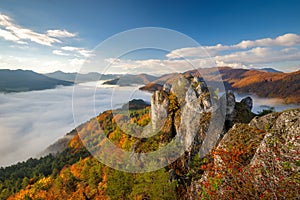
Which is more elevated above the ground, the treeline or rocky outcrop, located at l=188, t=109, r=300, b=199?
rocky outcrop, located at l=188, t=109, r=300, b=199

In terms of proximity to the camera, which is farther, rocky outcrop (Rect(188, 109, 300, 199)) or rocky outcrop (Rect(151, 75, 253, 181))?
rocky outcrop (Rect(151, 75, 253, 181))

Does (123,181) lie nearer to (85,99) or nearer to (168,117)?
(168,117)

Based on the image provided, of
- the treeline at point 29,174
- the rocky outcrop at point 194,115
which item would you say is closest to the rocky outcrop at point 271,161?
the rocky outcrop at point 194,115

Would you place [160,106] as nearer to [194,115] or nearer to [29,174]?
[194,115]

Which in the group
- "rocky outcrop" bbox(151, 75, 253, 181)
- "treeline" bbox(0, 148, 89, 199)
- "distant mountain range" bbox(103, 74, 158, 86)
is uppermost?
"distant mountain range" bbox(103, 74, 158, 86)

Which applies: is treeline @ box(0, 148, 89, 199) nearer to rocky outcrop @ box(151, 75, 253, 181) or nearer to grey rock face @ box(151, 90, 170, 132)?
grey rock face @ box(151, 90, 170, 132)

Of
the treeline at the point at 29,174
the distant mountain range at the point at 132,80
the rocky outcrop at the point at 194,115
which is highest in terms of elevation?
the distant mountain range at the point at 132,80

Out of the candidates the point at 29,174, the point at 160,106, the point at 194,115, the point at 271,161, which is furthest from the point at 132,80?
the point at 29,174

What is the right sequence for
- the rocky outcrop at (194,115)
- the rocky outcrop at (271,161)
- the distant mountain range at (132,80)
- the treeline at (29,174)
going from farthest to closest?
1. the treeline at (29,174)
2. the rocky outcrop at (194,115)
3. the distant mountain range at (132,80)
4. the rocky outcrop at (271,161)

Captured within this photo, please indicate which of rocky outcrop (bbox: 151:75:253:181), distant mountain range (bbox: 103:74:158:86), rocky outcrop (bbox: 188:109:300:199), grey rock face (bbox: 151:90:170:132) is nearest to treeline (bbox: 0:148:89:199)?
grey rock face (bbox: 151:90:170:132)

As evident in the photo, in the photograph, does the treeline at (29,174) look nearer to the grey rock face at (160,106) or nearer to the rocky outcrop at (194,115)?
the grey rock face at (160,106)

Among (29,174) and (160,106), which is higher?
(160,106)

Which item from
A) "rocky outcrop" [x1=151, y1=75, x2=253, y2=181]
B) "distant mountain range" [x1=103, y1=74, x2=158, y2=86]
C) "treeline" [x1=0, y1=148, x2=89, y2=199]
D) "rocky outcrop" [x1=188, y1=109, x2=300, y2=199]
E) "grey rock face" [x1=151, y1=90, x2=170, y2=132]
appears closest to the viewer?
"rocky outcrop" [x1=188, y1=109, x2=300, y2=199]

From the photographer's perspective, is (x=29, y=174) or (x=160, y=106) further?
(x=29, y=174)
